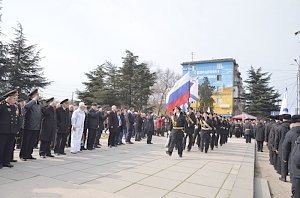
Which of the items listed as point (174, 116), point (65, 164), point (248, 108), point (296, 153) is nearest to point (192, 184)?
point (296, 153)

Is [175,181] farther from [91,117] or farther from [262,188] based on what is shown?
[91,117]

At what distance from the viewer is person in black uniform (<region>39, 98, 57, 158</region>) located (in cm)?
898

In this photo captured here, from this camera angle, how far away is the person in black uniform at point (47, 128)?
8977mm

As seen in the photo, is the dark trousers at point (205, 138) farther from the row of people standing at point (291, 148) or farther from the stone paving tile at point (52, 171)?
the stone paving tile at point (52, 171)

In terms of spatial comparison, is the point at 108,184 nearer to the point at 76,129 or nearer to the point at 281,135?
the point at 76,129

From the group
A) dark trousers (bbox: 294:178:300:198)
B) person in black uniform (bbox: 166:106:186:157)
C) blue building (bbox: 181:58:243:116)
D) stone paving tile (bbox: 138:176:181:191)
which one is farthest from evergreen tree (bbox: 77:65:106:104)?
dark trousers (bbox: 294:178:300:198)

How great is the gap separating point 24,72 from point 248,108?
134 ft

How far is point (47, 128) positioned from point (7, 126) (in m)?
1.94

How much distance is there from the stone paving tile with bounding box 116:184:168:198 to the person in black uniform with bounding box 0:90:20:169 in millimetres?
3297

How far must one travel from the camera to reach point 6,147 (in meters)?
7.30

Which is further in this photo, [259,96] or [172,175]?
[259,96]

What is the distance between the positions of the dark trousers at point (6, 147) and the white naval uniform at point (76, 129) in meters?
3.04

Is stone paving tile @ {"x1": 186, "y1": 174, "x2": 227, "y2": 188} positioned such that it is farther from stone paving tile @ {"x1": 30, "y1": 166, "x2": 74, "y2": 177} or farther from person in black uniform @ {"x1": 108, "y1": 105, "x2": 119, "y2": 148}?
person in black uniform @ {"x1": 108, "y1": 105, "x2": 119, "y2": 148}

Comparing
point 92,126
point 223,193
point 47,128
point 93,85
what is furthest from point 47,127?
point 93,85
